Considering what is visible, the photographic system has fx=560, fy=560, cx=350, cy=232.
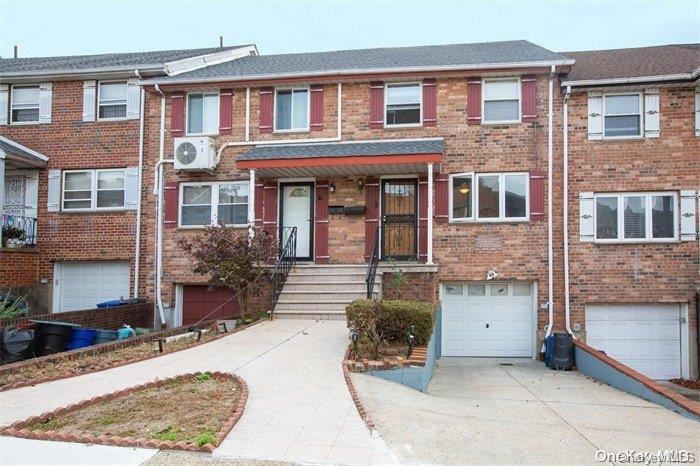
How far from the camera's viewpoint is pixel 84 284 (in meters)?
15.6

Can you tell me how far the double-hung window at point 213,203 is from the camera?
14766 mm

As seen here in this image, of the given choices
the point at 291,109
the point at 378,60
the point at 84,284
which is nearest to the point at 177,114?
the point at 291,109

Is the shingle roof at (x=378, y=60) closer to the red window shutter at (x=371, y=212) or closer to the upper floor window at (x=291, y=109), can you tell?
the upper floor window at (x=291, y=109)

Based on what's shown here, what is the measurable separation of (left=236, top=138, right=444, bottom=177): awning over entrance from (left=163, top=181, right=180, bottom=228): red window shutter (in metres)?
2.44

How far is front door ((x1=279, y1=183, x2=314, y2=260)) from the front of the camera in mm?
14648

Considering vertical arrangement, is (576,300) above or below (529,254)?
below

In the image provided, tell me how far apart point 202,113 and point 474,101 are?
7.16 meters

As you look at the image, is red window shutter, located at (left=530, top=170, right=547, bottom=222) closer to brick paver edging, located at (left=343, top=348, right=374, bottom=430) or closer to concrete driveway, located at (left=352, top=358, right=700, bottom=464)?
concrete driveway, located at (left=352, top=358, right=700, bottom=464)

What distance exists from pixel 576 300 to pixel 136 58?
14.3m

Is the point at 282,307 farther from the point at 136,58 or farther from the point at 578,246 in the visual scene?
the point at 136,58

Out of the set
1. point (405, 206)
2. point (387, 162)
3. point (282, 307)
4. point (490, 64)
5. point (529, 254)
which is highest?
point (490, 64)

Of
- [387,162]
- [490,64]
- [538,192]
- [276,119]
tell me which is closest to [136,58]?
[276,119]

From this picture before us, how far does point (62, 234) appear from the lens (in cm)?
1552

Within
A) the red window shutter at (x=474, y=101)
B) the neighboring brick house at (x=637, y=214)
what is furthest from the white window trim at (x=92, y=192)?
the neighboring brick house at (x=637, y=214)
